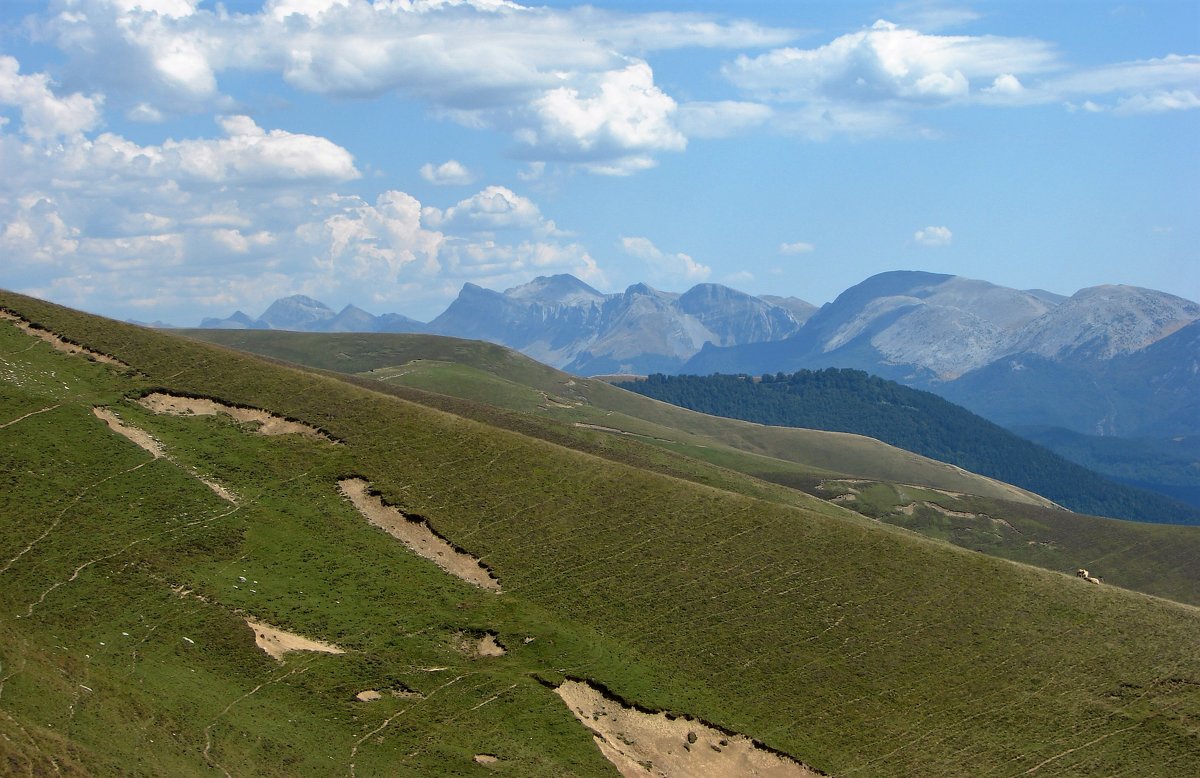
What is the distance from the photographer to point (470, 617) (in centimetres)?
7112

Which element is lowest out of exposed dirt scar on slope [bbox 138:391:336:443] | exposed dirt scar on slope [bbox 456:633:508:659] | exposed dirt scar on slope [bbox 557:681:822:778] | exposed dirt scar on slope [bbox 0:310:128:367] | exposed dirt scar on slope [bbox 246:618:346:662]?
exposed dirt scar on slope [bbox 557:681:822:778]

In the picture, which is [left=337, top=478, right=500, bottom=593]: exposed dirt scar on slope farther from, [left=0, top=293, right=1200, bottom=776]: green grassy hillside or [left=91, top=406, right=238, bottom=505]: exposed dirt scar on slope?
[left=91, top=406, right=238, bottom=505]: exposed dirt scar on slope

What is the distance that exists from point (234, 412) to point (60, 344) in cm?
1857

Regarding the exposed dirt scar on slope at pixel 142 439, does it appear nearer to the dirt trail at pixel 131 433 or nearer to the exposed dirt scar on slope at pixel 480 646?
the dirt trail at pixel 131 433

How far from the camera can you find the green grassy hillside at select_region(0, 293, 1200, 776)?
185ft

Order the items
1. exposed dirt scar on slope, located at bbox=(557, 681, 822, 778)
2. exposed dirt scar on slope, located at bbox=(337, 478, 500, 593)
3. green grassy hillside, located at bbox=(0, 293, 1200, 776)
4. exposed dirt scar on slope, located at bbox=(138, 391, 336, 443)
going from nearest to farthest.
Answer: green grassy hillside, located at bbox=(0, 293, 1200, 776) < exposed dirt scar on slope, located at bbox=(557, 681, 822, 778) < exposed dirt scar on slope, located at bbox=(337, 478, 500, 593) < exposed dirt scar on slope, located at bbox=(138, 391, 336, 443)

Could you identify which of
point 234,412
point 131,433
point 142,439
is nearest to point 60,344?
point 131,433

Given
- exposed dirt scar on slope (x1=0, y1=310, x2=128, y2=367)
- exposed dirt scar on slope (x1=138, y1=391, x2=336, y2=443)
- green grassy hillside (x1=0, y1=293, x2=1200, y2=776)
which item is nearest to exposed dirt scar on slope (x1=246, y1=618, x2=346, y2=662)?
green grassy hillside (x1=0, y1=293, x2=1200, y2=776)

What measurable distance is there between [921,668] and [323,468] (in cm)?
4997

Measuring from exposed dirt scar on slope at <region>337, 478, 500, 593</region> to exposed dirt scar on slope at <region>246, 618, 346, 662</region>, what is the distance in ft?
45.4

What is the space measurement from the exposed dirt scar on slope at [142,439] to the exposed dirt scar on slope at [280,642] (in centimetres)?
1661

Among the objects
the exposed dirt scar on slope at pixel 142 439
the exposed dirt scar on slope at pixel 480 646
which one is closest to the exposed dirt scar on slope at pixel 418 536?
the exposed dirt scar on slope at pixel 480 646

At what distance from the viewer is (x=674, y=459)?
156 meters

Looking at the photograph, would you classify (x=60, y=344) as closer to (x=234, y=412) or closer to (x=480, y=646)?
(x=234, y=412)
